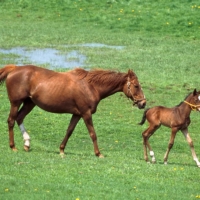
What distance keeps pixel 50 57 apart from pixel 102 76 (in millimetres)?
11060

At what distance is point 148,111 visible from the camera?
16.6 metres

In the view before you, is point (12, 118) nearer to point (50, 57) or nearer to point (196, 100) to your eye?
point (196, 100)

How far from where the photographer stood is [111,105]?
22000mm

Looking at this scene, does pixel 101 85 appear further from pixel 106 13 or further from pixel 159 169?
pixel 106 13

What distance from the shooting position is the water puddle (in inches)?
1026

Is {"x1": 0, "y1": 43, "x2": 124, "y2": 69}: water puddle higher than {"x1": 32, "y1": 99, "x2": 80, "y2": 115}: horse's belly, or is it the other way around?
{"x1": 32, "y1": 99, "x2": 80, "y2": 115}: horse's belly

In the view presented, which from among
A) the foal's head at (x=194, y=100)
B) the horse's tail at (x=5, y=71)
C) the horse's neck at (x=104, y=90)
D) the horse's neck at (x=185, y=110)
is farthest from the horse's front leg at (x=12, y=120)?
the foal's head at (x=194, y=100)

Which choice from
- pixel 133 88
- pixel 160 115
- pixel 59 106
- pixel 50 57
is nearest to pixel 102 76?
pixel 133 88

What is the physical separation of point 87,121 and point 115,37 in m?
14.5

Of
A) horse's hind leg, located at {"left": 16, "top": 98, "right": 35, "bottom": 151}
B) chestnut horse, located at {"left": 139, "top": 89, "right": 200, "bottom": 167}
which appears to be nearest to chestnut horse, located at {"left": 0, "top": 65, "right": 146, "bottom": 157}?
horse's hind leg, located at {"left": 16, "top": 98, "right": 35, "bottom": 151}

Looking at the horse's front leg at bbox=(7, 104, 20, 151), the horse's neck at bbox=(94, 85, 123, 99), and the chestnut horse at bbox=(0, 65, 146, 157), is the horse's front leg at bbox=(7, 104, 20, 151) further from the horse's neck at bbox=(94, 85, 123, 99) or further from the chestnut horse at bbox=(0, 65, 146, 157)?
the horse's neck at bbox=(94, 85, 123, 99)

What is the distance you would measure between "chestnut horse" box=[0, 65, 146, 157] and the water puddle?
9.25m

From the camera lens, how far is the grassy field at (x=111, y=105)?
13.0 m

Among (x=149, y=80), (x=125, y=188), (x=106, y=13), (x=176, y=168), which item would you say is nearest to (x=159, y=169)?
(x=176, y=168)
